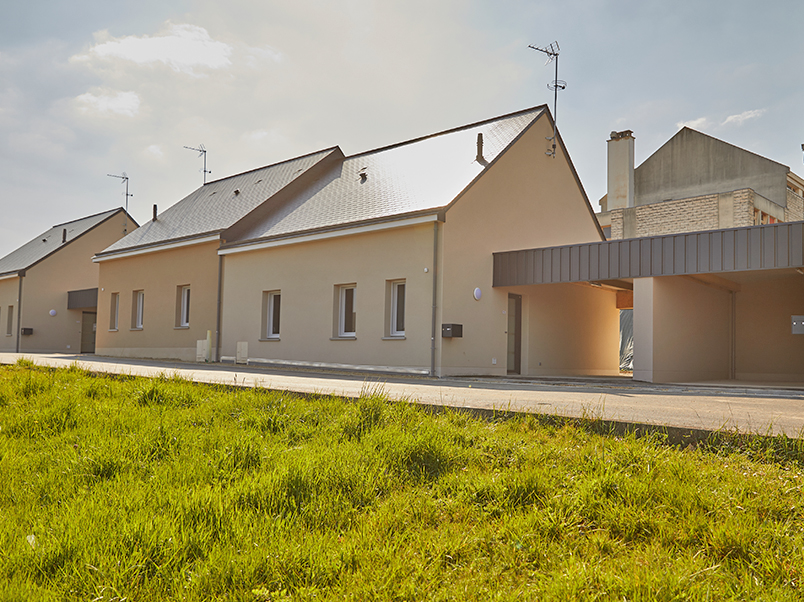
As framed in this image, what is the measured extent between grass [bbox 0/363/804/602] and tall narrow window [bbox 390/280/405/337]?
11154 millimetres

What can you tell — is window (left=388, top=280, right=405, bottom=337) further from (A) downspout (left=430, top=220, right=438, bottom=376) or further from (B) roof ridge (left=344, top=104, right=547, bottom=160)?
(B) roof ridge (left=344, top=104, right=547, bottom=160)

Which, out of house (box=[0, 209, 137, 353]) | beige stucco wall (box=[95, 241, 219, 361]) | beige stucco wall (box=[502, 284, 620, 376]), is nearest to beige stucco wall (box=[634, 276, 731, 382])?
beige stucco wall (box=[502, 284, 620, 376])

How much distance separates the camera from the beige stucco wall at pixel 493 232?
1542cm

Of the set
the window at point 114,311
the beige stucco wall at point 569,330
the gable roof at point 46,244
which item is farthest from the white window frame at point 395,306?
the gable roof at point 46,244

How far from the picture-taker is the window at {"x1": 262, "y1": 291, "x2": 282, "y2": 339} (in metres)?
19.8

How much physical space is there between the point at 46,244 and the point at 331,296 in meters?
26.7

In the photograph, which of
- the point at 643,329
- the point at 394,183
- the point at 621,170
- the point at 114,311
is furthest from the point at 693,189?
the point at 114,311

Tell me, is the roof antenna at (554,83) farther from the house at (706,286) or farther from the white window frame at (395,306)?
the white window frame at (395,306)

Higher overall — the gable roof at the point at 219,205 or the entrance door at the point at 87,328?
the gable roof at the point at 219,205

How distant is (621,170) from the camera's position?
34688mm

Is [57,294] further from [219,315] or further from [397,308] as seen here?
[397,308]

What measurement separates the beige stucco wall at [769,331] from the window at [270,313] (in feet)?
43.5

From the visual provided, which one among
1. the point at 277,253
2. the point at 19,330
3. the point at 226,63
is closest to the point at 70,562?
the point at 226,63

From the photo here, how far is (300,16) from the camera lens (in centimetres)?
1017
